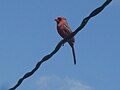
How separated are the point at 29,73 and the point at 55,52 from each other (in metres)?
0.41

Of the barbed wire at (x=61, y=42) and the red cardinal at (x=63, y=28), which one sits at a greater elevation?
the red cardinal at (x=63, y=28)

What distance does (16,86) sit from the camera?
14.3ft

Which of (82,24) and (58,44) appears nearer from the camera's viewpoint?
(82,24)

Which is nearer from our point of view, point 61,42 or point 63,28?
point 61,42

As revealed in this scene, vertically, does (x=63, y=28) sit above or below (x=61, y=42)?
above

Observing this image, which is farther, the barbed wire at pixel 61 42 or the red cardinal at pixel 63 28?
the red cardinal at pixel 63 28

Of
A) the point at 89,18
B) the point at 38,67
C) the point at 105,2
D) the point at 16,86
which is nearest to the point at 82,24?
the point at 89,18

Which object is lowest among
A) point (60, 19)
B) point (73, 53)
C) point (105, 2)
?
point (105, 2)

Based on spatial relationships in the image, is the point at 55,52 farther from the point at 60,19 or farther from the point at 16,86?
the point at 60,19

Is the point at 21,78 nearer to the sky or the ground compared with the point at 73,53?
nearer to the ground

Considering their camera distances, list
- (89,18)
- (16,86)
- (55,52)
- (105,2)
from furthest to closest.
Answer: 1. (16,86)
2. (55,52)
3. (89,18)
4. (105,2)

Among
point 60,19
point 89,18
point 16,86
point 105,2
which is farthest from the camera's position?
point 60,19

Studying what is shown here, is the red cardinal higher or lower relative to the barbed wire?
higher

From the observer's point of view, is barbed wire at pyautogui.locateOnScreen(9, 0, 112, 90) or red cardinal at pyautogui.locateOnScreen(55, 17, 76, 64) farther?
red cardinal at pyautogui.locateOnScreen(55, 17, 76, 64)
